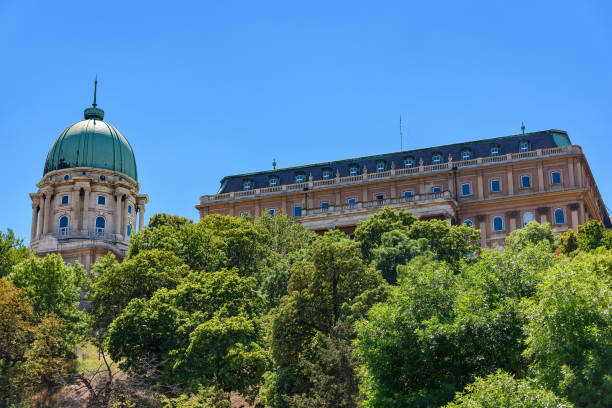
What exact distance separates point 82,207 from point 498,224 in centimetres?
5953

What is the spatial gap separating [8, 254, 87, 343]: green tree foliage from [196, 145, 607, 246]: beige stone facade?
3457 centimetres

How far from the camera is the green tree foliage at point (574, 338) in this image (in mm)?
31344

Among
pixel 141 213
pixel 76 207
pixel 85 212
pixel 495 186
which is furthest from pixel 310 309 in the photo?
pixel 141 213

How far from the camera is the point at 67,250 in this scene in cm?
11775

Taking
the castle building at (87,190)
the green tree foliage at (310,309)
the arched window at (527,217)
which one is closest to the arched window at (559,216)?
the arched window at (527,217)

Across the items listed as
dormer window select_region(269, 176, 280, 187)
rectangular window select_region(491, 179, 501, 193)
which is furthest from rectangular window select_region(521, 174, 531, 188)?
dormer window select_region(269, 176, 280, 187)

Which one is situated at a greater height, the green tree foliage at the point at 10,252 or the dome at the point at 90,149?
the dome at the point at 90,149

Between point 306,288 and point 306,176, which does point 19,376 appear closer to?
point 306,288

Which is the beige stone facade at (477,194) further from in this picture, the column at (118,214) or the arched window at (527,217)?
the column at (118,214)

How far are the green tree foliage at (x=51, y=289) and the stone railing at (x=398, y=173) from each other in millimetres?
41383

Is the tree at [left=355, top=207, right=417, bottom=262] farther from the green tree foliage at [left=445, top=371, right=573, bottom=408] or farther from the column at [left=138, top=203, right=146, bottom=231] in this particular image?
the column at [left=138, top=203, right=146, bottom=231]

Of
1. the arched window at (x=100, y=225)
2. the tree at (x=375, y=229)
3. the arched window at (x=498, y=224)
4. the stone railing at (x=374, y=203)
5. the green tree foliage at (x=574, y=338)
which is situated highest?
the arched window at (x=100, y=225)

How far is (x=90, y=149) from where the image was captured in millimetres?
128750

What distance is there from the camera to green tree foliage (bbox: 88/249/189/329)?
60500mm
